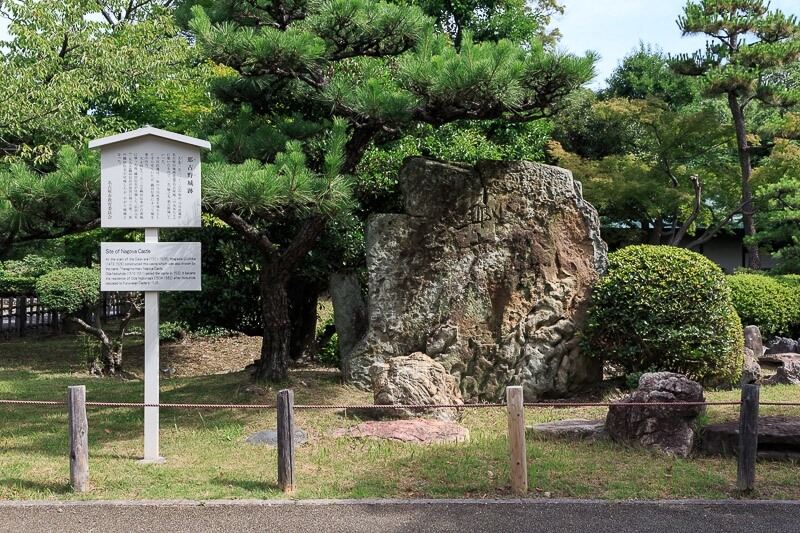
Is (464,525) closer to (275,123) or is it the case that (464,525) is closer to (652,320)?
(652,320)

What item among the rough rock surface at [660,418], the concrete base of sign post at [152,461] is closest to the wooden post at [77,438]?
the concrete base of sign post at [152,461]

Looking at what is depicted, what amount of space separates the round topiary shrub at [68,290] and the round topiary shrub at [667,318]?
8767 mm

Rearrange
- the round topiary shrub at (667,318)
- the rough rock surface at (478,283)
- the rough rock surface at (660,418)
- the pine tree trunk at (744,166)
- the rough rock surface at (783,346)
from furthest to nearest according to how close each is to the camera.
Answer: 1. the pine tree trunk at (744,166)
2. the rough rock surface at (783,346)
3. the rough rock surface at (478,283)
4. the round topiary shrub at (667,318)
5. the rough rock surface at (660,418)

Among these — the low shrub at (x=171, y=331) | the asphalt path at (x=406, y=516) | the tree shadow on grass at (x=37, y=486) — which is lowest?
the asphalt path at (x=406, y=516)

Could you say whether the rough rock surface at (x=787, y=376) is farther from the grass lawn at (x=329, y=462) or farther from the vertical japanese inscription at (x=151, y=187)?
the vertical japanese inscription at (x=151, y=187)

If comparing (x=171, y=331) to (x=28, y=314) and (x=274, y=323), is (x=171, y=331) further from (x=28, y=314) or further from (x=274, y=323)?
(x=274, y=323)

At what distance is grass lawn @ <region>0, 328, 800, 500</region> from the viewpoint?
550cm

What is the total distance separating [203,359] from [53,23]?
22.8ft

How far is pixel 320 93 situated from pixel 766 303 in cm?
969

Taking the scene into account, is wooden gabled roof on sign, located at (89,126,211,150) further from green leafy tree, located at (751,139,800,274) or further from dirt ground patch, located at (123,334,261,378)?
green leafy tree, located at (751,139,800,274)

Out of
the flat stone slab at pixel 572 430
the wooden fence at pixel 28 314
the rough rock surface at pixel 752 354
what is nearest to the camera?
the flat stone slab at pixel 572 430

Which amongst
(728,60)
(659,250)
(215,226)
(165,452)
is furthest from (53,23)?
(728,60)

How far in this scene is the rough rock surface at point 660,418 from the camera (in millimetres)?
6512

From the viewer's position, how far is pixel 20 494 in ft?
18.1
